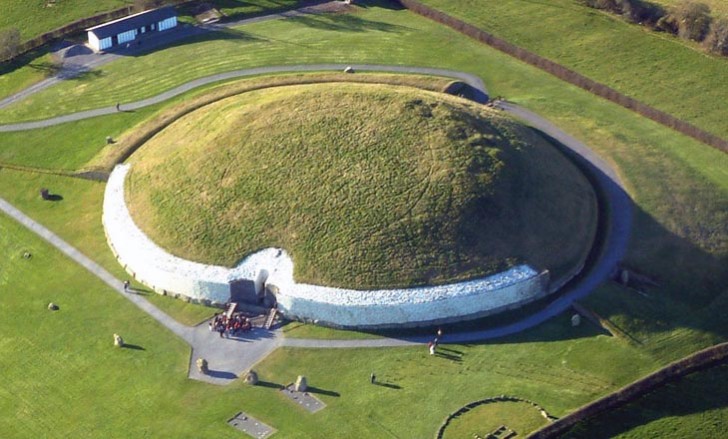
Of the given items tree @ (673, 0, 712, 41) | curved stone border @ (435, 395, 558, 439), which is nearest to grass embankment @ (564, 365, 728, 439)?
curved stone border @ (435, 395, 558, 439)

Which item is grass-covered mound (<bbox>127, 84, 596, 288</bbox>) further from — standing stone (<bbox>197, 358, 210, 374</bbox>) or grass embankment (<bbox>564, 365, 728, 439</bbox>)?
grass embankment (<bbox>564, 365, 728, 439</bbox>)

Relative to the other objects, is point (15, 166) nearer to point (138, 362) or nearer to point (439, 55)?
point (138, 362)

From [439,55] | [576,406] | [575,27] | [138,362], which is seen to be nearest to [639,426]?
[576,406]

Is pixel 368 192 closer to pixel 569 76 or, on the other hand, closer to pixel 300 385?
pixel 300 385

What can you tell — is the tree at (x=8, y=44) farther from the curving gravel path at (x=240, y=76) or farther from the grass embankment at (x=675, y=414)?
the grass embankment at (x=675, y=414)

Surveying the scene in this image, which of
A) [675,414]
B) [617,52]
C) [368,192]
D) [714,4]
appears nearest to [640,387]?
[675,414]

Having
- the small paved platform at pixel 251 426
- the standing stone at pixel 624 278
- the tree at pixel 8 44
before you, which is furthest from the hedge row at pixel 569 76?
the small paved platform at pixel 251 426

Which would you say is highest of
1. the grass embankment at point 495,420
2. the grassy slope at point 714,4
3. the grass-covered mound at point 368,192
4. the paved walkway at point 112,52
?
the grassy slope at point 714,4
